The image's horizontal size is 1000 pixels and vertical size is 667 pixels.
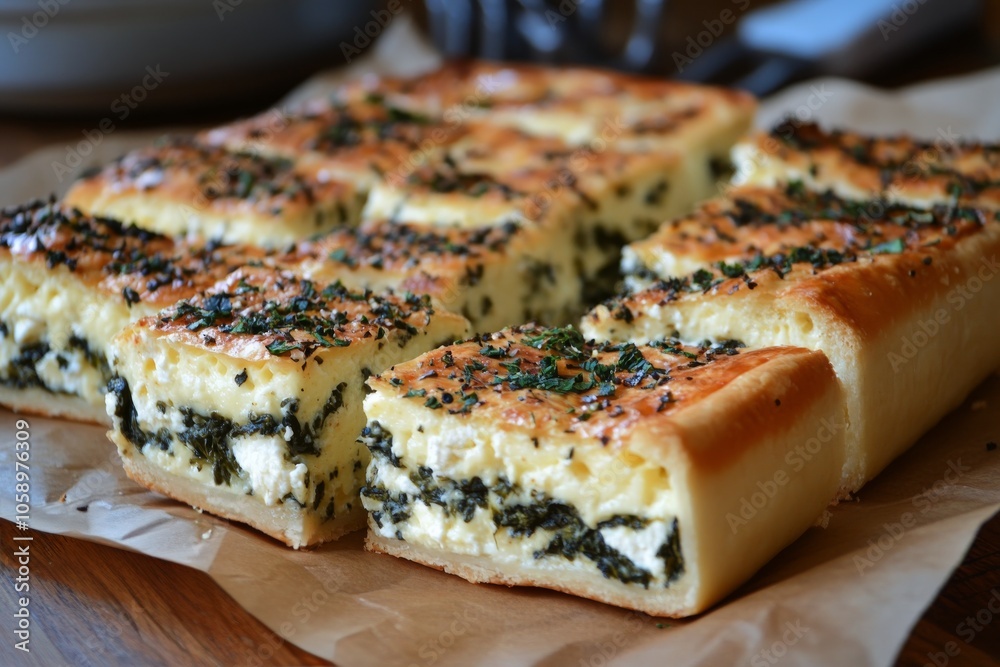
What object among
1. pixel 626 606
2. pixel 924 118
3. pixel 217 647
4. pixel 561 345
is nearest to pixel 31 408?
pixel 217 647

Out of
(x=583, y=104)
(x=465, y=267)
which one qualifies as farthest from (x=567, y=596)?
(x=583, y=104)

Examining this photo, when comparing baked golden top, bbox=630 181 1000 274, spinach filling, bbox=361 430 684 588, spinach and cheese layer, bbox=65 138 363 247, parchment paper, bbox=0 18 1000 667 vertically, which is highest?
baked golden top, bbox=630 181 1000 274

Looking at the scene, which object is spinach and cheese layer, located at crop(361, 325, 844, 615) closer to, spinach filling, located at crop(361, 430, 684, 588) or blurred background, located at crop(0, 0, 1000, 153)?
spinach filling, located at crop(361, 430, 684, 588)

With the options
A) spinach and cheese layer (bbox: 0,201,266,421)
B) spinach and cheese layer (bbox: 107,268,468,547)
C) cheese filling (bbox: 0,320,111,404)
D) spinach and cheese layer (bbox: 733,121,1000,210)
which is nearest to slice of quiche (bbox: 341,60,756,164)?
spinach and cheese layer (bbox: 733,121,1000,210)

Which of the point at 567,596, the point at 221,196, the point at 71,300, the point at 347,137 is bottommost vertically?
the point at 567,596

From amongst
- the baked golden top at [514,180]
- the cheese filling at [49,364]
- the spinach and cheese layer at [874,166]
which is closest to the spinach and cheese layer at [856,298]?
the spinach and cheese layer at [874,166]

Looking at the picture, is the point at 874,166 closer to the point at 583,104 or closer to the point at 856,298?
the point at 856,298

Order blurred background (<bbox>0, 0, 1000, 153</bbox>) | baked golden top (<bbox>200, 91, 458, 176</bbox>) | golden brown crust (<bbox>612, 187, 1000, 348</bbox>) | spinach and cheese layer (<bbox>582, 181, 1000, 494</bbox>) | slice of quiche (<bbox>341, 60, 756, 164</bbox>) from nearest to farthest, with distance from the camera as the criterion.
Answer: spinach and cheese layer (<bbox>582, 181, 1000, 494</bbox>) → golden brown crust (<bbox>612, 187, 1000, 348</bbox>) → baked golden top (<bbox>200, 91, 458, 176</bbox>) → slice of quiche (<bbox>341, 60, 756, 164</bbox>) → blurred background (<bbox>0, 0, 1000, 153</bbox>)
